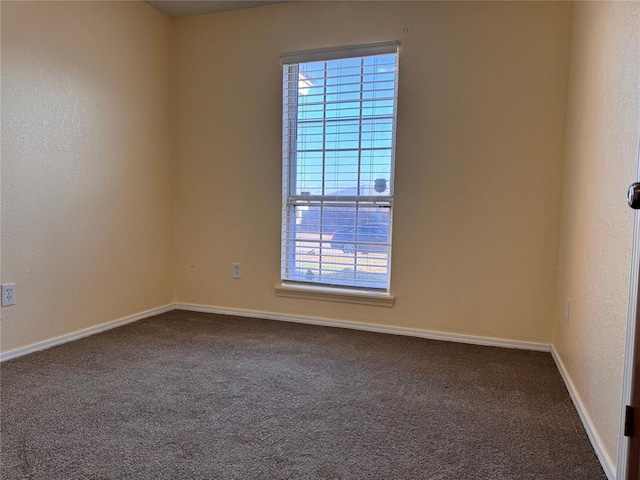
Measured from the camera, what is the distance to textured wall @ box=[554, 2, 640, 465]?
1.38 metres

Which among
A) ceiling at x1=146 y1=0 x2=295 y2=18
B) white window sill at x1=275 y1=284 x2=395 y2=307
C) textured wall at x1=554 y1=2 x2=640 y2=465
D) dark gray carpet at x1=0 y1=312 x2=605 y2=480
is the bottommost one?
dark gray carpet at x1=0 y1=312 x2=605 y2=480

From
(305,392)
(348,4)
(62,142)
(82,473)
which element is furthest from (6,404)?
(348,4)

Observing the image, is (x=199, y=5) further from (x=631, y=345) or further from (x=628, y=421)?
(x=628, y=421)

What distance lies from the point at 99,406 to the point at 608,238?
7.14ft

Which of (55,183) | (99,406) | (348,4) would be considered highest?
(348,4)

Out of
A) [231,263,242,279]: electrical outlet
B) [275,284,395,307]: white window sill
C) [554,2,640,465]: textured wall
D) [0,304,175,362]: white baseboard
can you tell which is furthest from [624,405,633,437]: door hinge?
[0,304,175,362]: white baseboard

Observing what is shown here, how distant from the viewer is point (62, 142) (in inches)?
102

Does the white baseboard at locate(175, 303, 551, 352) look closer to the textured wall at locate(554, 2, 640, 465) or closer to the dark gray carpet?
the dark gray carpet

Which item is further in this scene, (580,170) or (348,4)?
(348,4)

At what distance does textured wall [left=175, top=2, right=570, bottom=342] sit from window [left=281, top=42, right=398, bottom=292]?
9cm

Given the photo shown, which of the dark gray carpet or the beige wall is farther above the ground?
the beige wall

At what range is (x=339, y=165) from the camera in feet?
10.0

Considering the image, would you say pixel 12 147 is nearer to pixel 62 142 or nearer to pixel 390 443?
pixel 62 142

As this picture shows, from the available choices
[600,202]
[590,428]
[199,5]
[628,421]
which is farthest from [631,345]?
[199,5]
